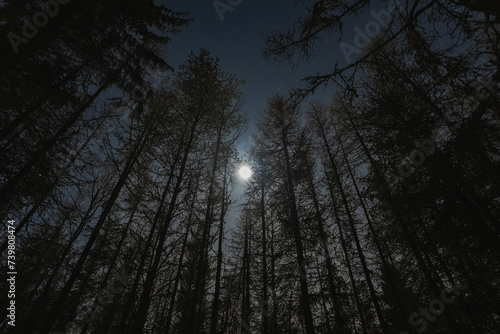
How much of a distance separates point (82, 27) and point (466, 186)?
929cm

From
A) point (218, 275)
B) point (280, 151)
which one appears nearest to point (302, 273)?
point (218, 275)

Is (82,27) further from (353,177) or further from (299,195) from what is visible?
(353,177)

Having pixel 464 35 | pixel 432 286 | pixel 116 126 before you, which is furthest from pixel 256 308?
pixel 464 35

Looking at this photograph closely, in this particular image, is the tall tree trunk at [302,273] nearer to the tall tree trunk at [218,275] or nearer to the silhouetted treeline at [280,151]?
the silhouetted treeline at [280,151]

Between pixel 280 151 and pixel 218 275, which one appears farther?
pixel 280 151

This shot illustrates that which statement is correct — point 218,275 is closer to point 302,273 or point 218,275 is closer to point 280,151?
point 302,273

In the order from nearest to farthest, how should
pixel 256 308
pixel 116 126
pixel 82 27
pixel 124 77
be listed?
pixel 82 27 → pixel 124 77 → pixel 116 126 → pixel 256 308

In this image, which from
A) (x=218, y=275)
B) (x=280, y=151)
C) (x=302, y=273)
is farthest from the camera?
(x=280, y=151)

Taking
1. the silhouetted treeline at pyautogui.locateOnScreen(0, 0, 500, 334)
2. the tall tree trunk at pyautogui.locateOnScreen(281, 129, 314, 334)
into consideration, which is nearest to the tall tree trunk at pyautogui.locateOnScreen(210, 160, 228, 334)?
the silhouetted treeline at pyautogui.locateOnScreen(0, 0, 500, 334)

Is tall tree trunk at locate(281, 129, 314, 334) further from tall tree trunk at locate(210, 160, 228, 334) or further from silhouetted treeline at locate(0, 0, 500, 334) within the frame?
tall tree trunk at locate(210, 160, 228, 334)

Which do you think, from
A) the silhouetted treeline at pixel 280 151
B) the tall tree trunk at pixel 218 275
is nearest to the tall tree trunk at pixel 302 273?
the silhouetted treeline at pixel 280 151

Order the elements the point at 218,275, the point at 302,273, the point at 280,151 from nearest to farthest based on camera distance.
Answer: the point at 302,273
the point at 218,275
the point at 280,151

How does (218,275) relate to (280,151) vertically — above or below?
below

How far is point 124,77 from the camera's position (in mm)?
Answer: 5812
